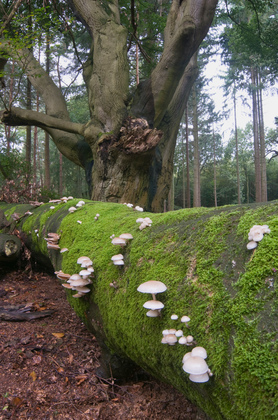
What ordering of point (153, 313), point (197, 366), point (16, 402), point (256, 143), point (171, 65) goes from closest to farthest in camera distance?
point (197, 366)
point (153, 313)
point (16, 402)
point (171, 65)
point (256, 143)

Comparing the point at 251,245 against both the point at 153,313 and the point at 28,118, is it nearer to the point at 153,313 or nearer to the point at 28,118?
the point at 153,313

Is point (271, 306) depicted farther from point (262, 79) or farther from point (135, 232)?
point (262, 79)

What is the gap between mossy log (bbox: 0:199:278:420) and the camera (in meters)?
1.26

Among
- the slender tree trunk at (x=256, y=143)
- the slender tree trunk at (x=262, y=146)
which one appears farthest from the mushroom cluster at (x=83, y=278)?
the slender tree trunk at (x=262, y=146)

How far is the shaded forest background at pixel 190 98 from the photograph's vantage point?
8234mm

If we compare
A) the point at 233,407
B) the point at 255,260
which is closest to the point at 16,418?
the point at 233,407

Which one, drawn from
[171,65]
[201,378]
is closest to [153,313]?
[201,378]

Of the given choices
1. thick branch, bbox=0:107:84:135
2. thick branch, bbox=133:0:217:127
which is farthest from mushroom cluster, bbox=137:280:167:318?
thick branch, bbox=0:107:84:135

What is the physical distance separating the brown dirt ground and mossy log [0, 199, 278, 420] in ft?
1.25

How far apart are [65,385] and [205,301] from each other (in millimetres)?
1754

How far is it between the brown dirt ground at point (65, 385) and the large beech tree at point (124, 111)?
331 cm

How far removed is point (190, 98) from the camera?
1005 inches

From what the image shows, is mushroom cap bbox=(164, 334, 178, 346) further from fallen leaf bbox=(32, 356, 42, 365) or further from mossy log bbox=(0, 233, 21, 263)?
mossy log bbox=(0, 233, 21, 263)

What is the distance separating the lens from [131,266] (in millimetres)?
2229
